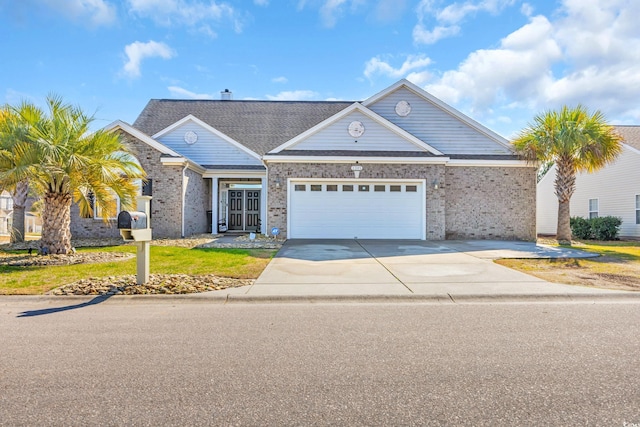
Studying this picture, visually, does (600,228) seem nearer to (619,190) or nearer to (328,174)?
(619,190)

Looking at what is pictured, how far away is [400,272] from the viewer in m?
8.32

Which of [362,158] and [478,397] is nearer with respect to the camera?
[478,397]

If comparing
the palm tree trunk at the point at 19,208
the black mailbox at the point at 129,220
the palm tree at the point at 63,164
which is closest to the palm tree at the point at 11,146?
the palm tree at the point at 63,164

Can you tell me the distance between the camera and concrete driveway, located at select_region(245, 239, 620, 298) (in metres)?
6.64

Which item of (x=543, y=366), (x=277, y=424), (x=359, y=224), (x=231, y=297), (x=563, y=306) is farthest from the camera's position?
(x=359, y=224)

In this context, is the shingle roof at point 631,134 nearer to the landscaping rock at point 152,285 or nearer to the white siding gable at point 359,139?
the white siding gable at point 359,139

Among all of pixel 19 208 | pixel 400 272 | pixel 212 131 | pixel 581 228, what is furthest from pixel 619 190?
pixel 19 208

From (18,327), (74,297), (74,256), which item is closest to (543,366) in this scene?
(18,327)

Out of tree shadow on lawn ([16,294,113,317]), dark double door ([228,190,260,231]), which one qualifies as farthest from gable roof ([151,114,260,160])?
tree shadow on lawn ([16,294,113,317])

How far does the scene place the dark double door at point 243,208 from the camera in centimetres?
1970

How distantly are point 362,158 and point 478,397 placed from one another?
1257 centimetres

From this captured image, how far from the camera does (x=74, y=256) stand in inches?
391

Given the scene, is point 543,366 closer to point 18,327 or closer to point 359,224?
point 18,327

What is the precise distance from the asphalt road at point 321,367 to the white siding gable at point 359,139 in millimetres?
10889
